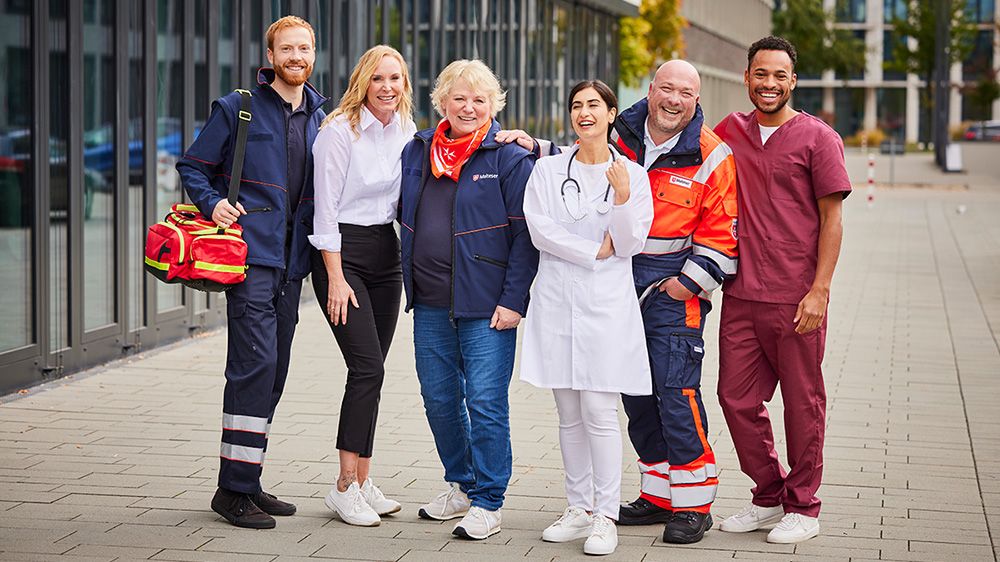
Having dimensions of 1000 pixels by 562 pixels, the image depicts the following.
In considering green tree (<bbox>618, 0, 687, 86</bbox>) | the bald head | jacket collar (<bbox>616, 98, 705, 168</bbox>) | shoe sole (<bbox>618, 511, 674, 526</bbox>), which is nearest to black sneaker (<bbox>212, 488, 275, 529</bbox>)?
shoe sole (<bbox>618, 511, 674, 526</bbox>)

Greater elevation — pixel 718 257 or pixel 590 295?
pixel 718 257

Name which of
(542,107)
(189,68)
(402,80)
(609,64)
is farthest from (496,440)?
(609,64)

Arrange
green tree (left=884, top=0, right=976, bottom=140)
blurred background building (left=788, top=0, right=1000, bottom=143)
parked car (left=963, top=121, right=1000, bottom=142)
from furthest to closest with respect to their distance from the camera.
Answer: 1. blurred background building (left=788, top=0, right=1000, bottom=143)
2. parked car (left=963, top=121, right=1000, bottom=142)
3. green tree (left=884, top=0, right=976, bottom=140)

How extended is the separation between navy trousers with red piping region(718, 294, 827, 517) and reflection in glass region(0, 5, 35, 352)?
4.87 meters

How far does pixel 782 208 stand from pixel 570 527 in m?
1.46

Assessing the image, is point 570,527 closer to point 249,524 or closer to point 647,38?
point 249,524

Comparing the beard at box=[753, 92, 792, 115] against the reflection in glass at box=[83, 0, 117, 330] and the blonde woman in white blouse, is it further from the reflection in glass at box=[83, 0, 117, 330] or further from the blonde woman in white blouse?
the reflection in glass at box=[83, 0, 117, 330]

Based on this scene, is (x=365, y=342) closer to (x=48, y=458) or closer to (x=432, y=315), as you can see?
(x=432, y=315)

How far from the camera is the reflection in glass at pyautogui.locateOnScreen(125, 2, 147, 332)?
1088 cm

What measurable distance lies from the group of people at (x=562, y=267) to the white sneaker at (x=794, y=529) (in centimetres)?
1

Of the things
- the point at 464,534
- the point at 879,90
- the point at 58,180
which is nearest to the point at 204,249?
the point at 464,534

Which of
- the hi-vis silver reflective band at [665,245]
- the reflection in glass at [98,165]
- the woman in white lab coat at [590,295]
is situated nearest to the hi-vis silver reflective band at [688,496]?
the woman in white lab coat at [590,295]

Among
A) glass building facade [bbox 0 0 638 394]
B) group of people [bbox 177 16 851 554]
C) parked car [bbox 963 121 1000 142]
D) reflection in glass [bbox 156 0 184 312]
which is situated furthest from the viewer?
parked car [bbox 963 121 1000 142]

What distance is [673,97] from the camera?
19.1 feet
